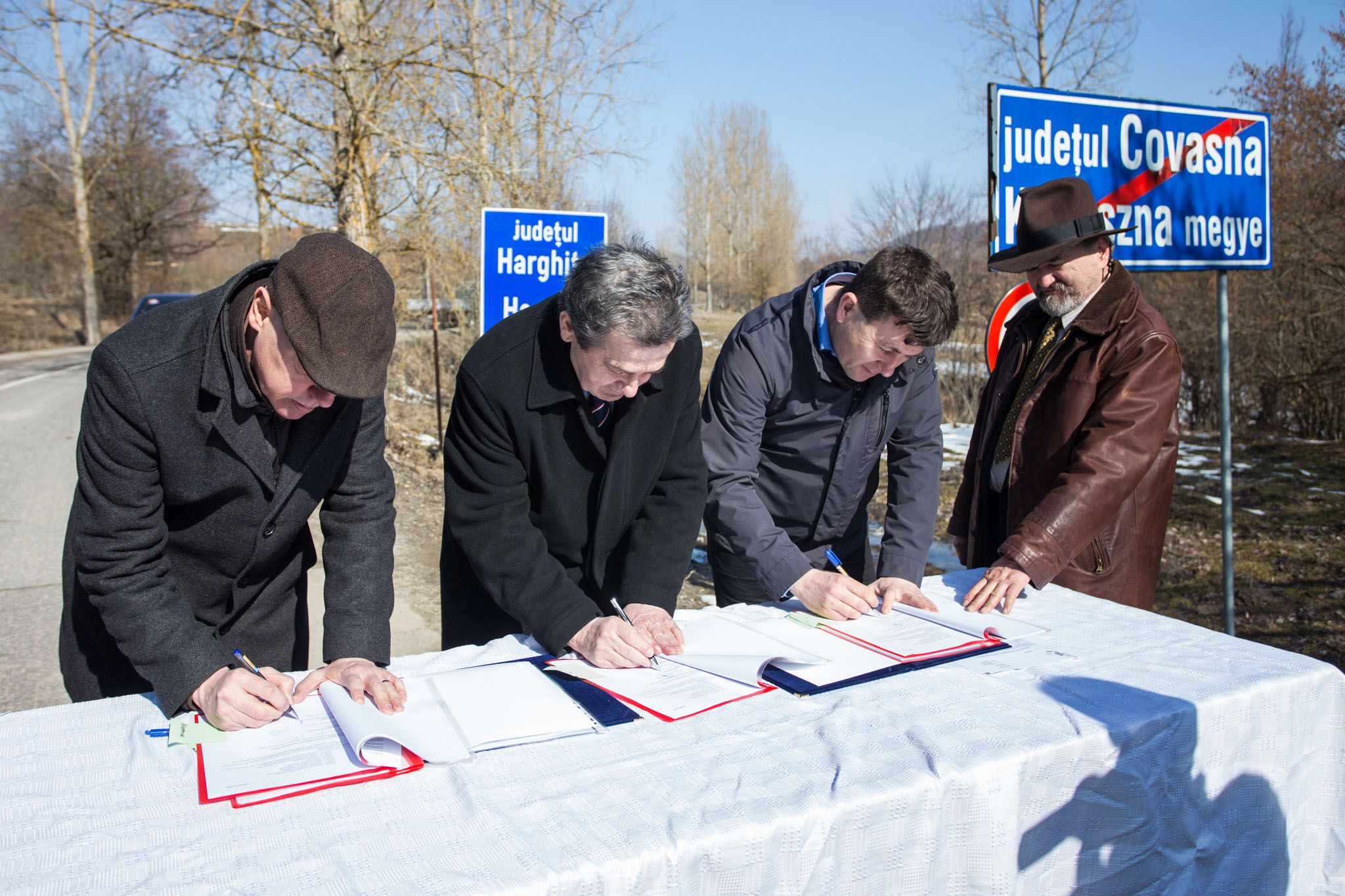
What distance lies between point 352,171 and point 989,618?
6848 millimetres

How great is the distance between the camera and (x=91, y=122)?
25.8m

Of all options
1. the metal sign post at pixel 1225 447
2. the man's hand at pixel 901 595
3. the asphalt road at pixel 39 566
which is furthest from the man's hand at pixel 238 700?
the metal sign post at pixel 1225 447

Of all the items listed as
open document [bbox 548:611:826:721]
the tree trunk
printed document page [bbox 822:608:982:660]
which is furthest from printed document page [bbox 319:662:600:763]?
the tree trunk

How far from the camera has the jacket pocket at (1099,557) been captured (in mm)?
2584

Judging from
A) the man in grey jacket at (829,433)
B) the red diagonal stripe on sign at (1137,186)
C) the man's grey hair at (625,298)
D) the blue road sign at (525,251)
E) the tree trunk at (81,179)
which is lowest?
the man in grey jacket at (829,433)

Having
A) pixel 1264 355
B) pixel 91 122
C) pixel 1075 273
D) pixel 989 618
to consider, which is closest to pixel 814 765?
pixel 989 618

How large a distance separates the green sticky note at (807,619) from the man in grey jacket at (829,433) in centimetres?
3

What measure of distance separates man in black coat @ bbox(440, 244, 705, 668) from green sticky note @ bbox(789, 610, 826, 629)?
29 cm

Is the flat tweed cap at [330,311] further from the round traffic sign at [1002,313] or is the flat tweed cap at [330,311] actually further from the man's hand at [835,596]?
the round traffic sign at [1002,313]

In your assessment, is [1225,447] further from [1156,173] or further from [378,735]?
[378,735]

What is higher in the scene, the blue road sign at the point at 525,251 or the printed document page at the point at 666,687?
the blue road sign at the point at 525,251

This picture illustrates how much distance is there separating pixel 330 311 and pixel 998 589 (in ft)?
5.44

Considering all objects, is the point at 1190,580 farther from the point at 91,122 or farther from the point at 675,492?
the point at 91,122

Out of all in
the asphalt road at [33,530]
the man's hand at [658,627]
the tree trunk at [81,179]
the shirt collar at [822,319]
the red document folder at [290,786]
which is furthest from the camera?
the tree trunk at [81,179]
